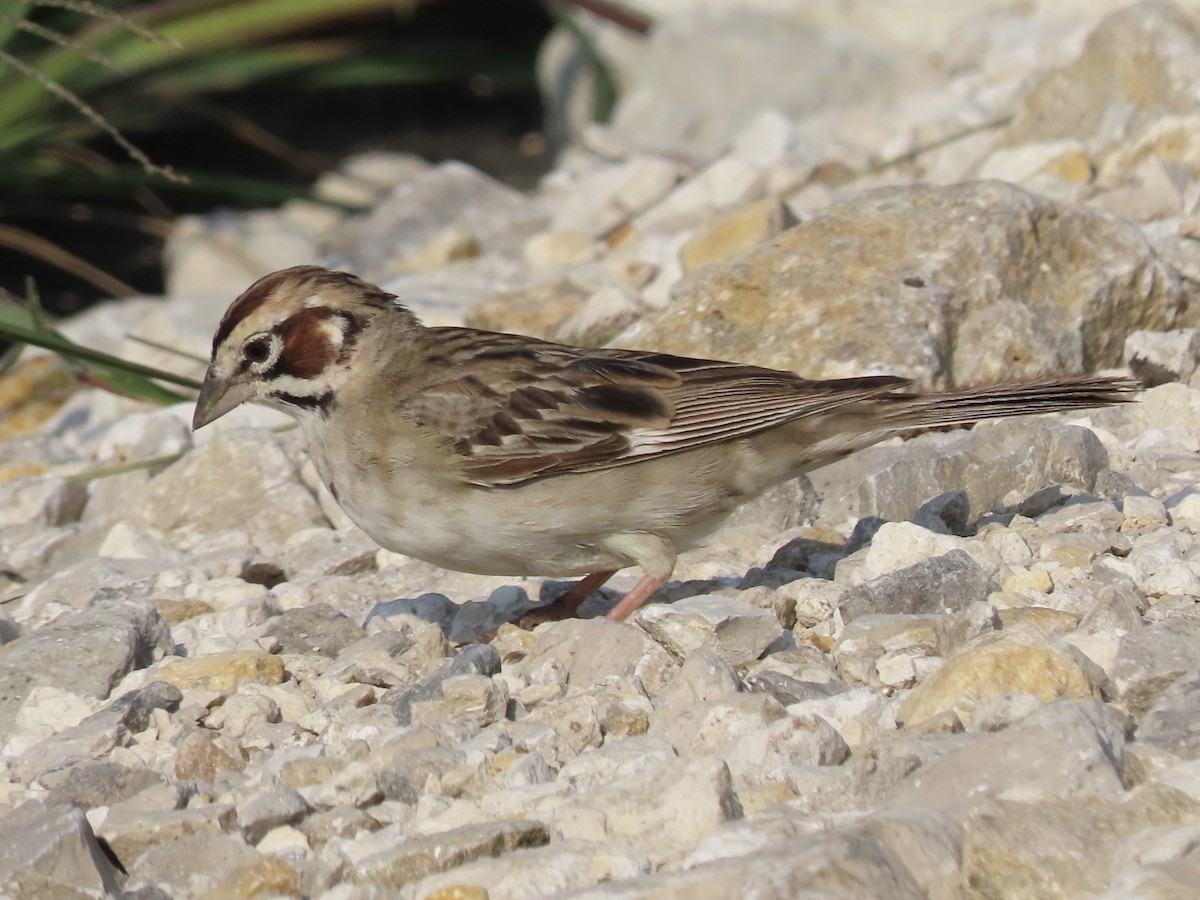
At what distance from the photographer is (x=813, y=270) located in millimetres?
6449

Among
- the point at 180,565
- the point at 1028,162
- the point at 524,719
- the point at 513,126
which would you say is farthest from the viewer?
the point at 513,126

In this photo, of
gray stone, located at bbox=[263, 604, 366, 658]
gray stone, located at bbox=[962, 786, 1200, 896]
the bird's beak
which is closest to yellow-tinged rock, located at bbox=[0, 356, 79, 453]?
the bird's beak

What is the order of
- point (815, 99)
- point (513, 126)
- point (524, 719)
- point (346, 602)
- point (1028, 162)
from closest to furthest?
point (524, 719), point (346, 602), point (1028, 162), point (815, 99), point (513, 126)

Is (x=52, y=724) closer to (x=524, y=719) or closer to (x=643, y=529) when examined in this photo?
(x=524, y=719)

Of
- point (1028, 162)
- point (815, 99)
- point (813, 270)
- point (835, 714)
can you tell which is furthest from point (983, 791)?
point (815, 99)

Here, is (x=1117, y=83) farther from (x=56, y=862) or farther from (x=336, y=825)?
(x=56, y=862)

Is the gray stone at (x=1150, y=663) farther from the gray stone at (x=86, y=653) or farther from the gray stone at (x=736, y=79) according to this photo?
the gray stone at (x=736, y=79)

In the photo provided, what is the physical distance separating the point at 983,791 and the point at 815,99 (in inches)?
303

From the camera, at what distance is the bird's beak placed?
542 cm

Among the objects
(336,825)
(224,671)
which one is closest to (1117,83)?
(224,671)

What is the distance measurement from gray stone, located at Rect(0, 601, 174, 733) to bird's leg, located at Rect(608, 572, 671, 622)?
1.29 meters

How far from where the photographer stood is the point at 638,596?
5.23 metres

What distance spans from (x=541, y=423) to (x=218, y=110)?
6.58 meters

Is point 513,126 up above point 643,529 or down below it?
above
